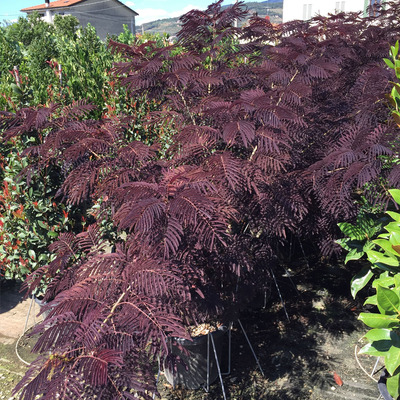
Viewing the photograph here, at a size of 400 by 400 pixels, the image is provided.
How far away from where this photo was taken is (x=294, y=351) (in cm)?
283

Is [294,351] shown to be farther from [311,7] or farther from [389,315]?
[311,7]

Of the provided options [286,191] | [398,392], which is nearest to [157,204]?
[286,191]

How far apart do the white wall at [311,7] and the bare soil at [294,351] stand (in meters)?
21.6

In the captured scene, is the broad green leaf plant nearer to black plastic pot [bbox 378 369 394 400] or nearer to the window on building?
black plastic pot [bbox 378 369 394 400]

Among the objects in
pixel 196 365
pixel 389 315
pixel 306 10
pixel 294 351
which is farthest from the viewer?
pixel 306 10

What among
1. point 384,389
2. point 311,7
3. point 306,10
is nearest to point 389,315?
point 384,389

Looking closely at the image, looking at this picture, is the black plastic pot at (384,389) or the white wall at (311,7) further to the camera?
the white wall at (311,7)

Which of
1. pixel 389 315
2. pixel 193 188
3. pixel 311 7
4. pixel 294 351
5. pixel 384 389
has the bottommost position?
pixel 294 351

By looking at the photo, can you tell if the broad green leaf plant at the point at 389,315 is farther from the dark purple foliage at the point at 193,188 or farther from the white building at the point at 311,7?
the white building at the point at 311,7

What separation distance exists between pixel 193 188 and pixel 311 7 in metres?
26.0

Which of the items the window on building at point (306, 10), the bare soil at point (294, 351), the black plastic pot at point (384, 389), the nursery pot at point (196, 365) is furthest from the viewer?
the window on building at point (306, 10)

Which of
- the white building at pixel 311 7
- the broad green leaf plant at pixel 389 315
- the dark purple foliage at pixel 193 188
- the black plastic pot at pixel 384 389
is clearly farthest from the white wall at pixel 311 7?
the black plastic pot at pixel 384 389

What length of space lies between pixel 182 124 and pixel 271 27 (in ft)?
6.15

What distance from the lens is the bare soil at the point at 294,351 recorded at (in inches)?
98.4
